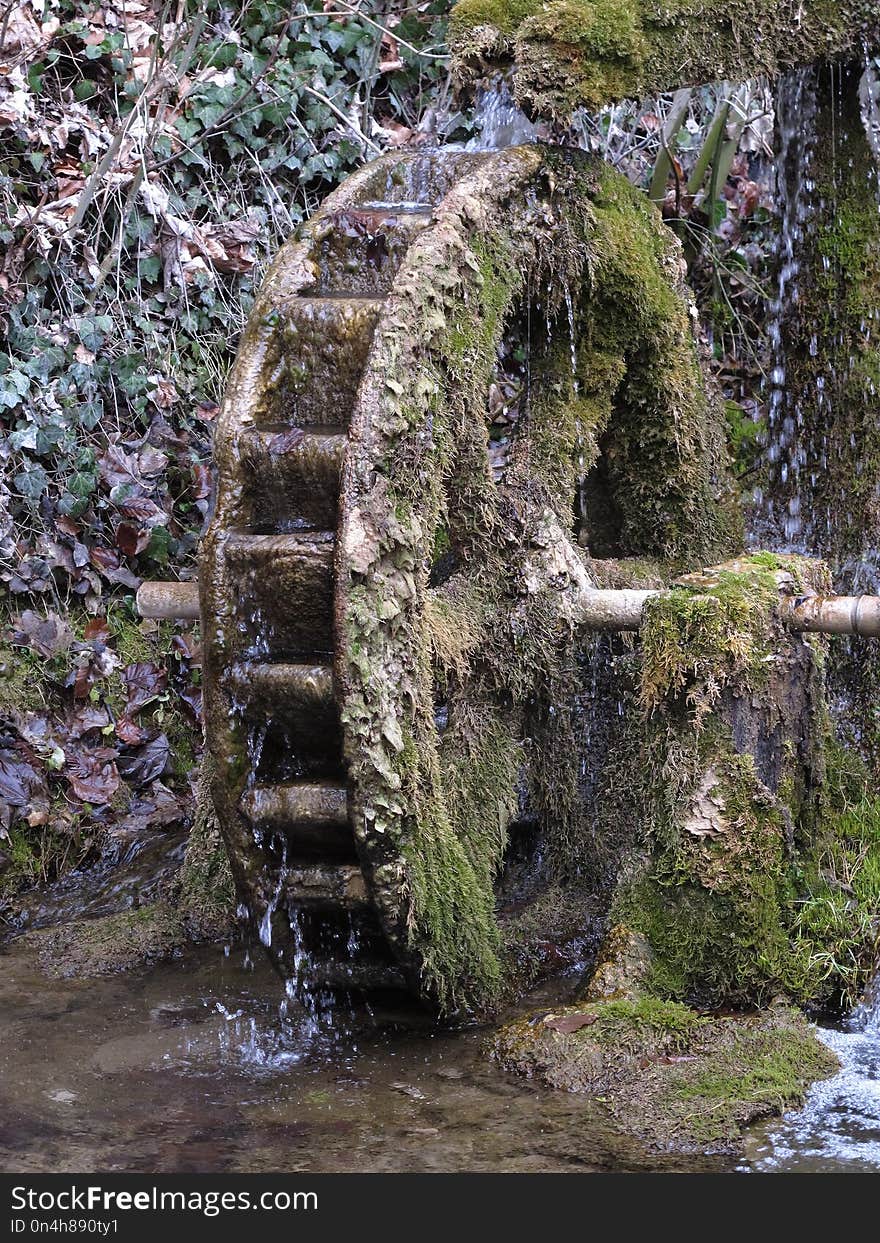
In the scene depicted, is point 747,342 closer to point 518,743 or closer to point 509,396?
point 509,396

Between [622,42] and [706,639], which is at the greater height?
[622,42]

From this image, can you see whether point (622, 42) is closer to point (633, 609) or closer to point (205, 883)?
point (633, 609)

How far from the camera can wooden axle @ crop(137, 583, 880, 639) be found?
4204 millimetres

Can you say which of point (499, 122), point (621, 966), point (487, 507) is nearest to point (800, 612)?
point (487, 507)

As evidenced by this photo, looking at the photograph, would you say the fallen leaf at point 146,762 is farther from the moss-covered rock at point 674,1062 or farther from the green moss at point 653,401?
the moss-covered rock at point 674,1062

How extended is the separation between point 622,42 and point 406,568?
201 centimetres

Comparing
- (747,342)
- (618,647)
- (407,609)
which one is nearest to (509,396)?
(747,342)

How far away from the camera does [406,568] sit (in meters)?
4.03

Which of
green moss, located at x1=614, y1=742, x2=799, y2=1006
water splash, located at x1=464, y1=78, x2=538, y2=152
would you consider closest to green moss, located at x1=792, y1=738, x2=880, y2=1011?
green moss, located at x1=614, y1=742, x2=799, y2=1006

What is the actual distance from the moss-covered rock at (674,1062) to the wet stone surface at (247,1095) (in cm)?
8

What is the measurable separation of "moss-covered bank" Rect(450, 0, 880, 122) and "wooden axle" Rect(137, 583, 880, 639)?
62.9 inches

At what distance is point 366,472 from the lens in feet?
12.9

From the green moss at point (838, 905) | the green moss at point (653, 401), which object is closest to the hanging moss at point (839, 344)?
the green moss at point (653, 401)

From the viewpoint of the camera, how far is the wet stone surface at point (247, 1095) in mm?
3463
